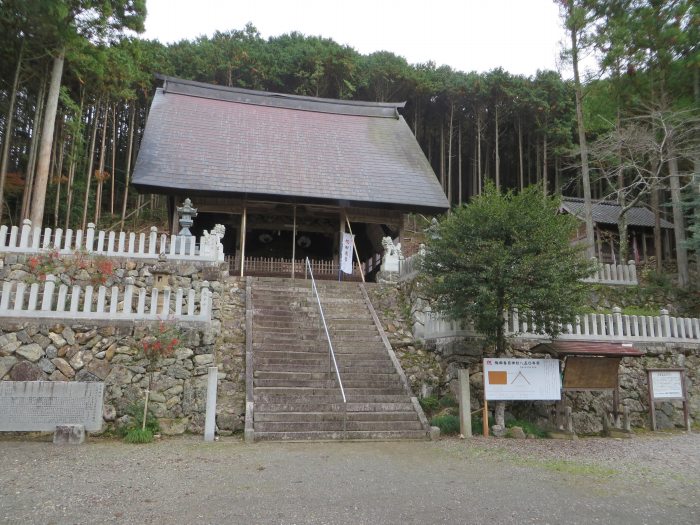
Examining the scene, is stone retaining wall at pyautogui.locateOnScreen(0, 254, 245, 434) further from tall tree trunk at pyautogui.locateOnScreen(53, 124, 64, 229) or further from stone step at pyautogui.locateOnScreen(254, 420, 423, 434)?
tall tree trunk at pyautogui.locateOnScreen(53, 124, 64, 229)

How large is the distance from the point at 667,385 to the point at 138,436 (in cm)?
885

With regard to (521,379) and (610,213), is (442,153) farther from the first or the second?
(521,379)

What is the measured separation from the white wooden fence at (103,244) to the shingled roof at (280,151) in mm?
2891

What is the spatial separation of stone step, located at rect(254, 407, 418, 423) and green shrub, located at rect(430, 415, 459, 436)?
41cm

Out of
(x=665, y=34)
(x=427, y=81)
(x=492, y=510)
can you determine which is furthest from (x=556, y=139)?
(x=492, y=510)

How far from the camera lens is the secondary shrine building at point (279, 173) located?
1313 cm

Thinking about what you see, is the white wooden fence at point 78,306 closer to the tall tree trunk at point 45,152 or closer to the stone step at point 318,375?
the stone step at point 318,375

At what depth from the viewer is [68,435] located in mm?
5852

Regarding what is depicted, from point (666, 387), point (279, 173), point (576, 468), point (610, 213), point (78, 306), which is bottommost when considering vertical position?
point (576, 468)

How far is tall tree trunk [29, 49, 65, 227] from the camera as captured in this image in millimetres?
11523

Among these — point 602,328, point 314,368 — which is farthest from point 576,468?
point 602,328

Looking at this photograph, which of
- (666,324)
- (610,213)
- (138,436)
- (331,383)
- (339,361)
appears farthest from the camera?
(610,213)

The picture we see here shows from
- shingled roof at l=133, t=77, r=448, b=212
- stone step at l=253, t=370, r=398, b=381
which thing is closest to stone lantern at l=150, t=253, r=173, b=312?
shingled roof at l=133, t=77, r=448, b=212

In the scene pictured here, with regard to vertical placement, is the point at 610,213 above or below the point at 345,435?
above
